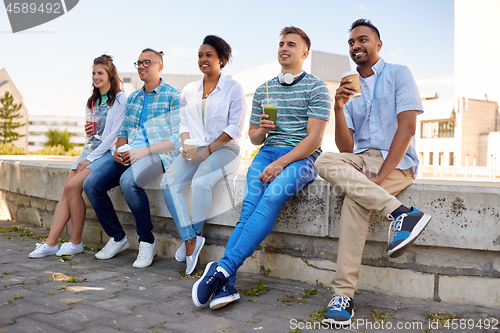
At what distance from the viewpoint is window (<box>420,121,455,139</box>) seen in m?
34.5

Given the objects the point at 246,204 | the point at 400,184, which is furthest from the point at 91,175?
the point at 400,184

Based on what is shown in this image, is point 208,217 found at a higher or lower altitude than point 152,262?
higher

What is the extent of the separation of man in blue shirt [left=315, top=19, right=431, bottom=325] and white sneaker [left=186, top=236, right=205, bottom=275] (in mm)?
1155

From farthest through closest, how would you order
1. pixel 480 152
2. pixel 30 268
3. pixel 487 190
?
pixel 480 152
pixel 30 268
pixel 487 190

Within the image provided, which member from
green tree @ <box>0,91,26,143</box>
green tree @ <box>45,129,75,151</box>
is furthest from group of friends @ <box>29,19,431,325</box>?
green tree @ <box>45,129,75,151</box>

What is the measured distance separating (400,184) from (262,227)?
0.95 metres

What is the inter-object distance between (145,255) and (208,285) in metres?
1.20

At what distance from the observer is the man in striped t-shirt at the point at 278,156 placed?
8.02 feet

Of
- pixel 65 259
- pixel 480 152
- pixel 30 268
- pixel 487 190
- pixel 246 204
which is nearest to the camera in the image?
pixel 487 190

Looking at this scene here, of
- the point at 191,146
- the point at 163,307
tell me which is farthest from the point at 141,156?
the point at 163,307

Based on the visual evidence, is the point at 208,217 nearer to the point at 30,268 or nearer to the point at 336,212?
the point at 336,212

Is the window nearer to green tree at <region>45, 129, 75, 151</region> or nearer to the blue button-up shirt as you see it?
the blue button-up shirt

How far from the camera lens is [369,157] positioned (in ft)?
9.11

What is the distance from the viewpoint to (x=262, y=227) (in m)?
2.55
